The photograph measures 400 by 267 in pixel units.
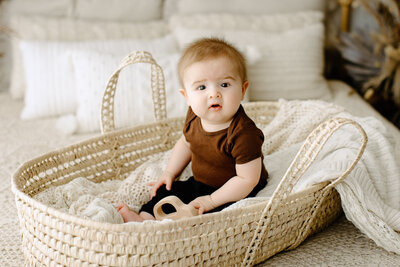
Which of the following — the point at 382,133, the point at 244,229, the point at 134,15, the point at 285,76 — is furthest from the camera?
the point at 134,15

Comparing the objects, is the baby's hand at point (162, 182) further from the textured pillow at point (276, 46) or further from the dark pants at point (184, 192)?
the textured pillow at point (276, 46)

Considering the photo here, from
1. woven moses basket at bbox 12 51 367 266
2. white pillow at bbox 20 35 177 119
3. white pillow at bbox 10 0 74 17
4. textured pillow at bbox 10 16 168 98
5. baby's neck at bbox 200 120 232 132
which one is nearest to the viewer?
woven moses basket at bbox 12 51 367 266

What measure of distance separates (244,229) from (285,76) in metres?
1.17

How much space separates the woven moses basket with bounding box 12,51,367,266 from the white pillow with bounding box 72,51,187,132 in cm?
49

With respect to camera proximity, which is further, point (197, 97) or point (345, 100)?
point (345, 100)

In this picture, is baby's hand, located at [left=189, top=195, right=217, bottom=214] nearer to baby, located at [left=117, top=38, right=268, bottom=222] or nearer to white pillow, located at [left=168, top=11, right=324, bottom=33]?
baby, located at [left=117, top=38, right=268, bottom=222]

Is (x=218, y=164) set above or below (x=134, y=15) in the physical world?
below

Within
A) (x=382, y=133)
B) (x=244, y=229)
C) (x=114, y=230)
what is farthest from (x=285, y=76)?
(x=114, y=230)

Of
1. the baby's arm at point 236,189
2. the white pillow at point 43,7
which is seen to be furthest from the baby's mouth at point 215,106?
the white pillow at point 43,7

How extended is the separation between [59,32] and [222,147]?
A: 1298 millimetres

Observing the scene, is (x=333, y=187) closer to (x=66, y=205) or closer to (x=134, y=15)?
(x=66, y=205)

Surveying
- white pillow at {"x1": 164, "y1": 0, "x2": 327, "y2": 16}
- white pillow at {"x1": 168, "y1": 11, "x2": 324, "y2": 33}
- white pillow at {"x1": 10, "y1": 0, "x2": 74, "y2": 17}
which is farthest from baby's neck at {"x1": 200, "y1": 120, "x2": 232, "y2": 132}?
white pillow at {"x1": 10, "y1": 0, "x2": 74, "y2": 17}

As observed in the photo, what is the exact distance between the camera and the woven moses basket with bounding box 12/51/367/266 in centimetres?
80

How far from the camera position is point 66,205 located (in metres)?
1.11
